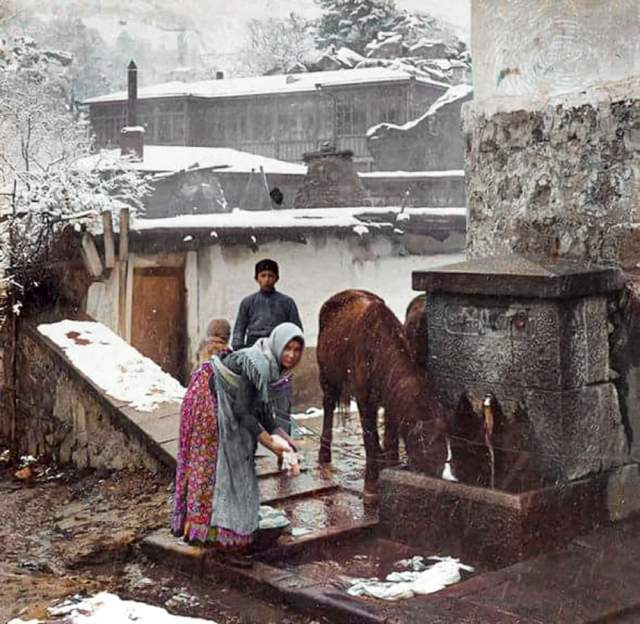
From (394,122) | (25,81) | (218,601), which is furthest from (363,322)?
(394,122)

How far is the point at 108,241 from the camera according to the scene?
476 inches

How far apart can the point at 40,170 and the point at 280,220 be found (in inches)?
192

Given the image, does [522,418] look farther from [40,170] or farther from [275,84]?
[275,84]

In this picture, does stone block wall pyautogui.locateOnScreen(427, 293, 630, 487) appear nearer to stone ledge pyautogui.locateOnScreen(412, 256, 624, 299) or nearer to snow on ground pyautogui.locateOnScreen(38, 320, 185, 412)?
stone ledge pyautogui.locateOnScreen(412, 256, 624, 299)

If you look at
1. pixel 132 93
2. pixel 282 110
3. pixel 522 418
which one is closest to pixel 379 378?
pixel 522 418

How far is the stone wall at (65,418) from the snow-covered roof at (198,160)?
13.1 metres

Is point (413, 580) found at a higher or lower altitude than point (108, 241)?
lower

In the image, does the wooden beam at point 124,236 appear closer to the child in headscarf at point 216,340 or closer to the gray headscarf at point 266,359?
the child in headscarf at point 216,340

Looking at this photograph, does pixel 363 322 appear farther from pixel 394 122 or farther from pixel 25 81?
pixel 394 122

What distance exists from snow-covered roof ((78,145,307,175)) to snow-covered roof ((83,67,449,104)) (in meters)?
2.22

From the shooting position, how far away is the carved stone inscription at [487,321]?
5379 millimetres

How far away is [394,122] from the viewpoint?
88.8ft

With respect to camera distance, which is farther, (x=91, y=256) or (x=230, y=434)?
(x=91, y=256)

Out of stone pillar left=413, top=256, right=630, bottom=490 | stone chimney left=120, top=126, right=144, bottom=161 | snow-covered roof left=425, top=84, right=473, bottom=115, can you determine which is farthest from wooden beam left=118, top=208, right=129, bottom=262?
snow-covered roof left=425, top=84, right=473, bottom=115
